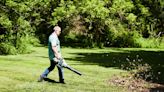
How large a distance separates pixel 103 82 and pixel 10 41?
44.6 feet

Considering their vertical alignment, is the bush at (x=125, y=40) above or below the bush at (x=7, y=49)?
below

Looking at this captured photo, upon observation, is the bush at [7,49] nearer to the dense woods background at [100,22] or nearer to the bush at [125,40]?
the dense woods background at [100,22]

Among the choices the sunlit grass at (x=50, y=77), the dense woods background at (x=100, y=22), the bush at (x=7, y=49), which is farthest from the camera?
the dense woods background at (x=100, y=22)

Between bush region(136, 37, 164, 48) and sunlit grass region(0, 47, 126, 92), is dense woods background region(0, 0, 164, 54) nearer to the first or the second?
bush region(136, 37, 164, 48)

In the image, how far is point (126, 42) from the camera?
4688cm

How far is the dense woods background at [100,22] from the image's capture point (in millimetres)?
42156

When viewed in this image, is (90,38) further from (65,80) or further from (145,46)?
(65,80)

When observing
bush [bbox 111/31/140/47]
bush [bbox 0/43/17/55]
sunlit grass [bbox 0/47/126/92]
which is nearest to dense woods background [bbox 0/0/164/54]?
bush [bbox 111/31/140/47]

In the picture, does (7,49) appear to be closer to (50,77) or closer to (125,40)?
(50,77)

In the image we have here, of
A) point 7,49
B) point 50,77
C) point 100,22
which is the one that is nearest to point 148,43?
point 100,22

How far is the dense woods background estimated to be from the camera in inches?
1660

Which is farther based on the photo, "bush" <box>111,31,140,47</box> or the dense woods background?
"bush" <box>111,31,140,47</box>

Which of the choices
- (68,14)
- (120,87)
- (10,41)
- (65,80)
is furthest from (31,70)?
(68,14)

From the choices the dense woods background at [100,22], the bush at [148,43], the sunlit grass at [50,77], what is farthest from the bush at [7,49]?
the bush at [148,43]
